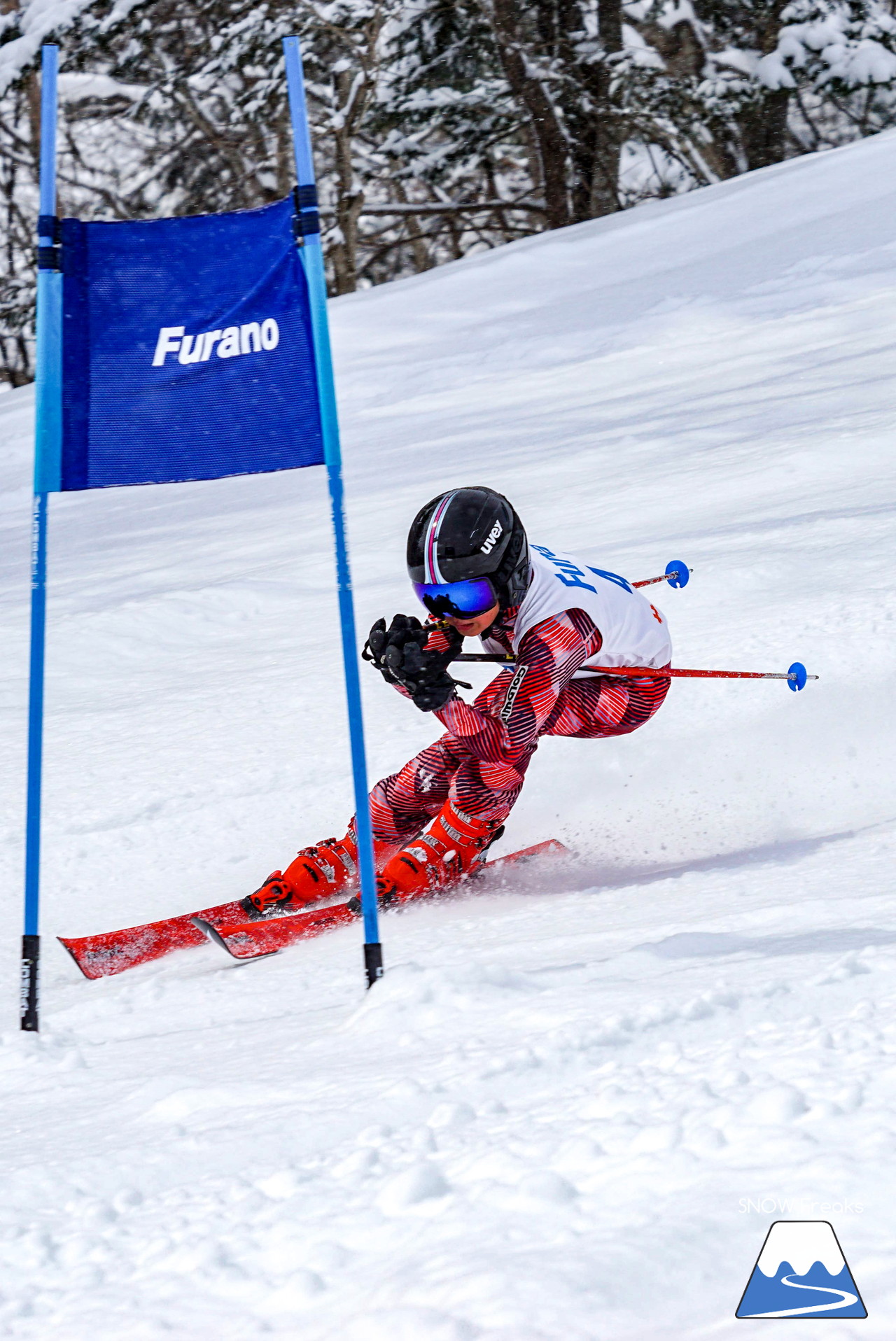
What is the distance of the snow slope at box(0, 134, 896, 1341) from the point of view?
1.60 m

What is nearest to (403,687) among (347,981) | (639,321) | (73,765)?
(347,981)

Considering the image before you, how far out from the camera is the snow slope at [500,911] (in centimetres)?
160

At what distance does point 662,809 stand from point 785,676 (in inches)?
29.8

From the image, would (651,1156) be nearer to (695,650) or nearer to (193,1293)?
(193,1293)

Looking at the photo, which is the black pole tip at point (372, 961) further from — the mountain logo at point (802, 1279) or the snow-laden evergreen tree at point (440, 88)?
the snow-laden evergreen tree at point (440, 88)

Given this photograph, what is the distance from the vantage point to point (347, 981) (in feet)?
10.2

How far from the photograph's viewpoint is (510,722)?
3824mm

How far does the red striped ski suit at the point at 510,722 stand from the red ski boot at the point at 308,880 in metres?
0.21

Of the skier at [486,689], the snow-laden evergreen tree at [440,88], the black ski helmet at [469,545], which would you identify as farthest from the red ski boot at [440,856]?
the snow-laden evergreen tree at [440,88]

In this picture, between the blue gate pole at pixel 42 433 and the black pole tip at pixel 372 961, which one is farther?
the blue gate pole at pixel 42 433

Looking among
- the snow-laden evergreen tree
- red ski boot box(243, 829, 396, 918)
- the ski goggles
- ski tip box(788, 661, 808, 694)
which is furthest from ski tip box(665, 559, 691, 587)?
the snow-laden evergreen tree

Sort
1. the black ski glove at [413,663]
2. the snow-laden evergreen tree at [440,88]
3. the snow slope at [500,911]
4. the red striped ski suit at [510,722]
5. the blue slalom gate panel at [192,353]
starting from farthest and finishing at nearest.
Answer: the snow-laden evergreen tree at [440,88]
the red striped ski suit at [510,722]
the black ski glove at [413,663]
the blue slalom gate panel at [192,353]
the snow slope at [500,911]

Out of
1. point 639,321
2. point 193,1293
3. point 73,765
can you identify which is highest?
point 639,321

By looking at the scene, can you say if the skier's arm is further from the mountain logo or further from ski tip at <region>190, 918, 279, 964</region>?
the mountain logo
